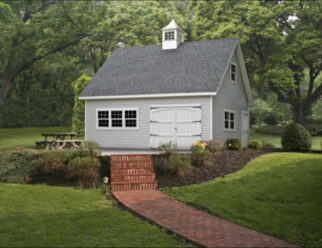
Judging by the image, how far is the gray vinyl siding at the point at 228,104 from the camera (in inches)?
696

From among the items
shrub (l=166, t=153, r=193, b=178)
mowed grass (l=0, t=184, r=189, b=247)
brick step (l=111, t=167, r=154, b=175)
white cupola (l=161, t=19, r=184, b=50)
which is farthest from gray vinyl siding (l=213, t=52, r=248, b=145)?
mowed grass (l=0, t=184, r=189, b=247)

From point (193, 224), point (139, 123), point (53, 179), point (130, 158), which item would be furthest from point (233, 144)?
point (193, 224)

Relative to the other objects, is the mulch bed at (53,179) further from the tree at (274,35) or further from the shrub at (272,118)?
the shrub at (272,118)

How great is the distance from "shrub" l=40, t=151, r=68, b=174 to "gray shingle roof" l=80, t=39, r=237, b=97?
662cm

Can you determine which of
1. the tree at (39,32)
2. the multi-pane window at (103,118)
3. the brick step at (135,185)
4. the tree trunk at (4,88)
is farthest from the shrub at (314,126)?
the tree trunk at (4,88)

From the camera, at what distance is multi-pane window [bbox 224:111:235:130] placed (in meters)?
19.2

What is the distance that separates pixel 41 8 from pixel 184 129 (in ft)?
74.0

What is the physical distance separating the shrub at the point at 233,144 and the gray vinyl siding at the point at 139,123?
1590 millimetres

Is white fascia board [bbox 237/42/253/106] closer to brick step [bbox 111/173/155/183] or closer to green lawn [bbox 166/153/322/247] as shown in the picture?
green lawn [bbox 166/153/322/247]

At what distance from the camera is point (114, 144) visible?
62.0 feet

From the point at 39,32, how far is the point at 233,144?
20906 millimetres

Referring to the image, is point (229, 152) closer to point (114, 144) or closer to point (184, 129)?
point (184, 129)

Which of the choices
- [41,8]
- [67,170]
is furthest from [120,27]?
[67,170]

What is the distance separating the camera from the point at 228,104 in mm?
19328
